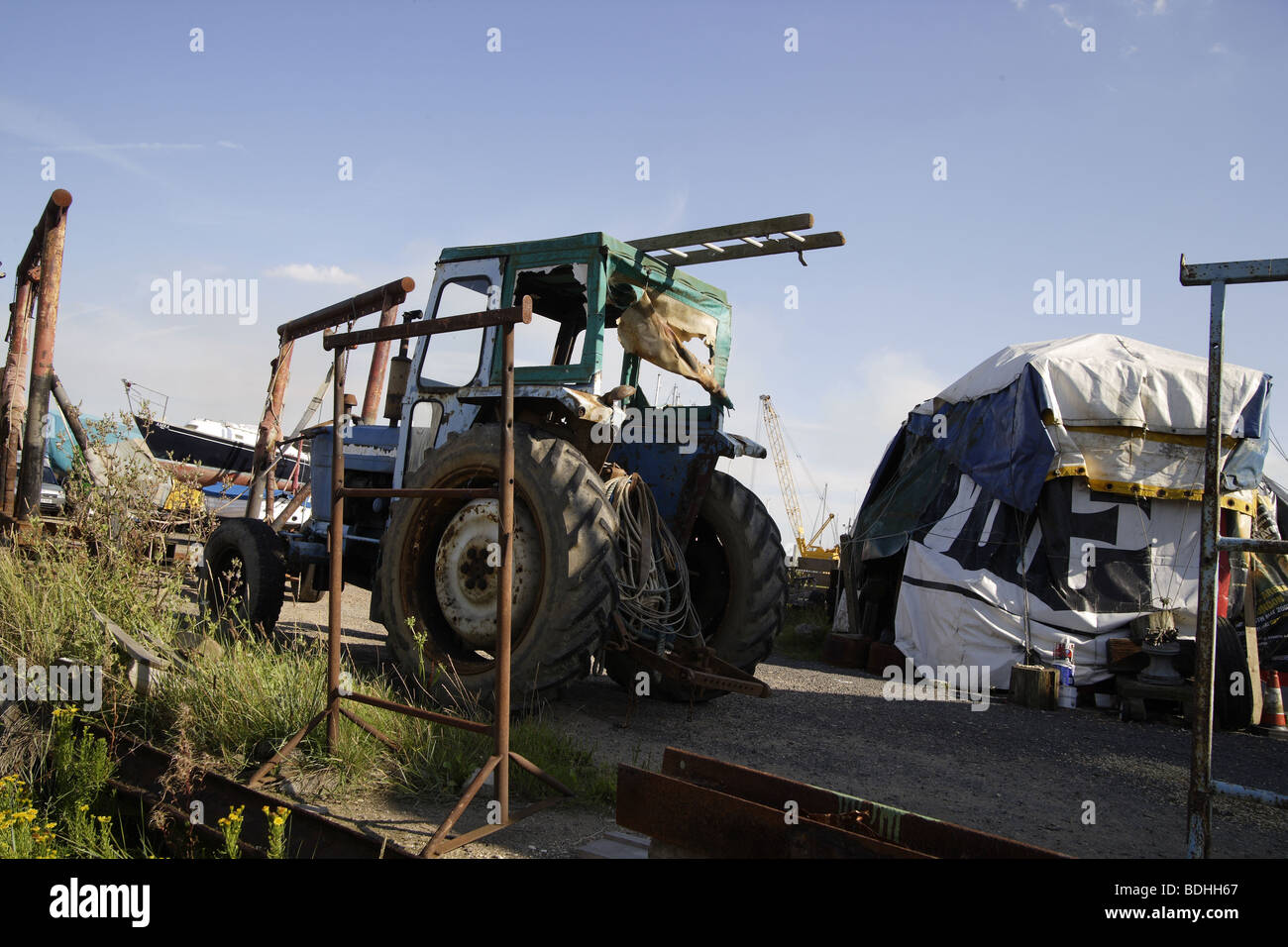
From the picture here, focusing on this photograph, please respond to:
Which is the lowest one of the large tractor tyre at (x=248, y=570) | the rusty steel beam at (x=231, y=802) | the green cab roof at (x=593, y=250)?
the rusty steel beam at (x=231, y=802)

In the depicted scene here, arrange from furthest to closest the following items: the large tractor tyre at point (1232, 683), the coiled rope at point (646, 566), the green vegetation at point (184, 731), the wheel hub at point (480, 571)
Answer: the large tractor tyre at point (1232, 683) → the coiled rope at point (646, 566) → the wheel hub at point (480, 571) → the green vegetation at point (184, 731)

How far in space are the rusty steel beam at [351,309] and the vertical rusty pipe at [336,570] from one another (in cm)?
351

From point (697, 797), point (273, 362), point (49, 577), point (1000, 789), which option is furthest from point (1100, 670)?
point (273, 362)

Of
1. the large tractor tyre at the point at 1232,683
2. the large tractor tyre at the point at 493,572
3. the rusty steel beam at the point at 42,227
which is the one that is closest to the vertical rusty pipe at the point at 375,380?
the rusty steel beam at the point at 42,227

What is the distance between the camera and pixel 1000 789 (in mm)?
4988

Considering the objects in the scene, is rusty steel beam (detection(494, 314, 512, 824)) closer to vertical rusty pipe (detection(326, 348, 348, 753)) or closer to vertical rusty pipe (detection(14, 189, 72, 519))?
vertical rusty pipe (detection(326, 348, 348, 753))

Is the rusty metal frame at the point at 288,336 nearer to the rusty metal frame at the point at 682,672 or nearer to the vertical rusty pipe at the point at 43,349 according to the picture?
the vertical rusty pipe at the point at 43,349

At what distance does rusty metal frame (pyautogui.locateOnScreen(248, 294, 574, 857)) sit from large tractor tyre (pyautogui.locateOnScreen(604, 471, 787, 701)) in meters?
2.28

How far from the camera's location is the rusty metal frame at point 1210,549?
2898 mm

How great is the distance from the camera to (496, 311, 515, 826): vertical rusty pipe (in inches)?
139

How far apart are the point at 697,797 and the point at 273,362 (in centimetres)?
1006

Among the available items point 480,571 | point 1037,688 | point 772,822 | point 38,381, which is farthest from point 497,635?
point 1037,688

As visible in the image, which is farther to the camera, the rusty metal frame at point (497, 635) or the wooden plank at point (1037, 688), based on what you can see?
the wooden plank at point (1037, 688)

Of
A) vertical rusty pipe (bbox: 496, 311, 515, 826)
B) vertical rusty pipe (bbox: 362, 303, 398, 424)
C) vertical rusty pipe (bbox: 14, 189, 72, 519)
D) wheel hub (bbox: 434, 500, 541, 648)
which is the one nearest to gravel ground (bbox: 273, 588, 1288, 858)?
vertical rusty pipe (bbox: 496, 311, 515, 826)
